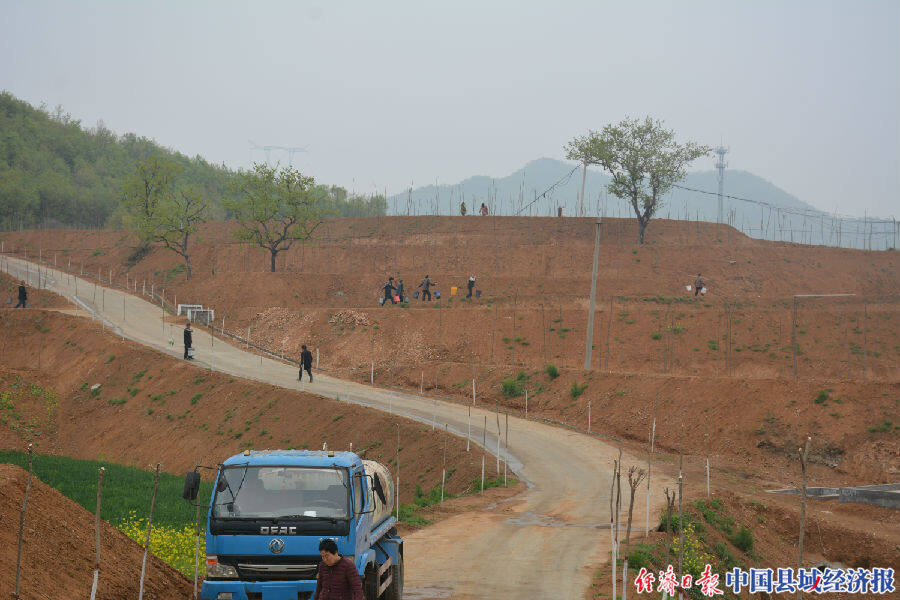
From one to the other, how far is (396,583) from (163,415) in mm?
29698

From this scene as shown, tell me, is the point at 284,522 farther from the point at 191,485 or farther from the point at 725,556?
the point at 725,556

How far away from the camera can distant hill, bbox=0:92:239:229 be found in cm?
10156

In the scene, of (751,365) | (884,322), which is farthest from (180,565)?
(884,322)

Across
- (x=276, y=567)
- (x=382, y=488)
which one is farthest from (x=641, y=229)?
(x=276, y=567)

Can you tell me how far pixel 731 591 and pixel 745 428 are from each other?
14.7 m

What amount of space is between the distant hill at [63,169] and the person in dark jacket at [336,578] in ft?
284

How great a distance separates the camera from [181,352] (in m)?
47.2

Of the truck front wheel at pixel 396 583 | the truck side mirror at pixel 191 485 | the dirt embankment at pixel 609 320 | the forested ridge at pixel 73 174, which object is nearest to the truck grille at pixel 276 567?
the truck side mirror at pixel 191 485

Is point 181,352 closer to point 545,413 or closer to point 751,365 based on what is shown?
point 545,413

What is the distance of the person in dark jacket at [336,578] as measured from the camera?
920cm

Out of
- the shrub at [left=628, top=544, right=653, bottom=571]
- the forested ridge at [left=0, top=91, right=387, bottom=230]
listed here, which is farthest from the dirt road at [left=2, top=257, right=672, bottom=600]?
the forested ridge at [left=0, top=91, right=387, bottom=230]

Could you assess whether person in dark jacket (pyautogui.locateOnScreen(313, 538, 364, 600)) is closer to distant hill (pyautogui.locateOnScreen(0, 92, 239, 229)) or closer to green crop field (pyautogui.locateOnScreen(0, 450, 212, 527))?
green crop field (pyautogui.locateOnScreen(0, 450, 212, 527))

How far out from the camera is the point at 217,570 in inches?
418

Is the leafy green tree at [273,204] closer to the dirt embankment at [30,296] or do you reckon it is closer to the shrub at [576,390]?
the dirt embankment at [30,296]
